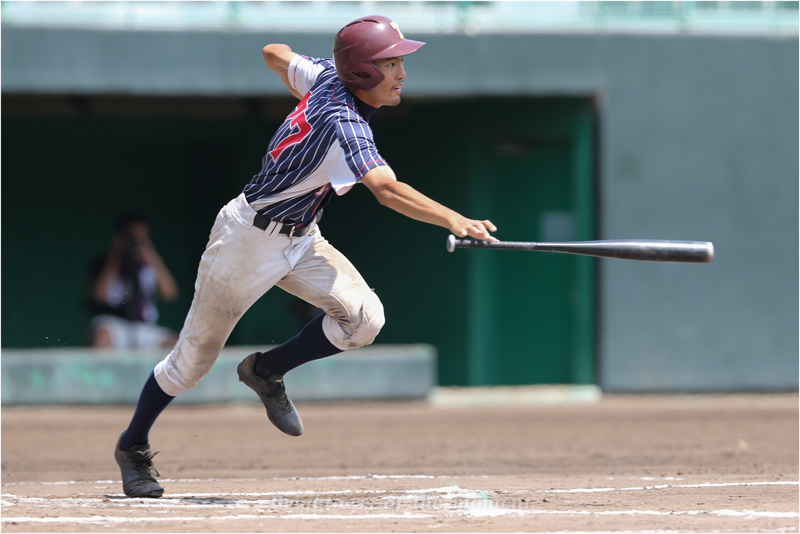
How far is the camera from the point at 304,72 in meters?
4.39

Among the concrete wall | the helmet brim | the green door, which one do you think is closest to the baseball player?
the helmet brim

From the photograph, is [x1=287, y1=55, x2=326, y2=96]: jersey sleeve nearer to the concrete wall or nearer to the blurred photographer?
the concrete wall

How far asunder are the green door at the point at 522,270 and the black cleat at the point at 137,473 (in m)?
5.74

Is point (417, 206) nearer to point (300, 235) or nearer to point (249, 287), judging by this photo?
point (300, 235)

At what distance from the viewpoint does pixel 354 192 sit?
11023 mm

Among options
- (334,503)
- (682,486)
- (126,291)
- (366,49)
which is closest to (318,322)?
(334,503)

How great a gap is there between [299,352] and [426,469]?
1.64 meters

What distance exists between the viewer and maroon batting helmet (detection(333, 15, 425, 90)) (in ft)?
12.7

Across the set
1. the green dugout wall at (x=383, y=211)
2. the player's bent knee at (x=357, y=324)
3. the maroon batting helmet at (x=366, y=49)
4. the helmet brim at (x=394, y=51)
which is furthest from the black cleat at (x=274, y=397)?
the green dugout wall at (x=383, y=211)

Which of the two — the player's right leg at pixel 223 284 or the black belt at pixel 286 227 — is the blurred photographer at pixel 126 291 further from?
the black belt at pixel 286 227

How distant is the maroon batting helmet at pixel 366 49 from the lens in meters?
3.88

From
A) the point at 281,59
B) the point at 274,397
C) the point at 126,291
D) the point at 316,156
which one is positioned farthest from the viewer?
the point at 126,291

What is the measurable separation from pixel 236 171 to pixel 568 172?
4156 millimetres

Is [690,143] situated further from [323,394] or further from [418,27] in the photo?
[323,394]
